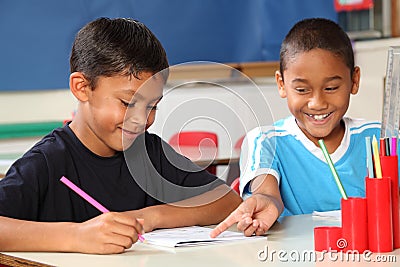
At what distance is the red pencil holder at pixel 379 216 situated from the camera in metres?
1.34

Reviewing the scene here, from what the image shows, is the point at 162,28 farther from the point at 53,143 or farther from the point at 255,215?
the point at 255,215

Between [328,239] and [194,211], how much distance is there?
40cm

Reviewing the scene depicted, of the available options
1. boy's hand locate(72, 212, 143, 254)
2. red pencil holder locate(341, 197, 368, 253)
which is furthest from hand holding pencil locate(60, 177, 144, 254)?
red pencil holder locate(341, 197, 368, 253)

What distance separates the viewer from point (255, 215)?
1.59m

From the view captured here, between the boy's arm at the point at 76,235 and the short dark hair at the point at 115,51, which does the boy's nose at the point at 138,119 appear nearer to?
the short dark hair at the point at 115,51

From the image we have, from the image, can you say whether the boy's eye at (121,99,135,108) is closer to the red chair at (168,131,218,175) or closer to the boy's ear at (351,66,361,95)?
the red chair at (168,131,218,175)

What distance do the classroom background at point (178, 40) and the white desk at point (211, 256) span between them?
54.8 inches

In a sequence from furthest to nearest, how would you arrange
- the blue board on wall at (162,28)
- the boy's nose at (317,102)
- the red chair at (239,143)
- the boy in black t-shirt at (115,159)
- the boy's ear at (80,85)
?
the blue board on wall at (162,28) → the boy's nose at (317,102) → the boy's ear at (80,85) → the boy in black t-shirt at (115,159) → the red chair at (239,143)

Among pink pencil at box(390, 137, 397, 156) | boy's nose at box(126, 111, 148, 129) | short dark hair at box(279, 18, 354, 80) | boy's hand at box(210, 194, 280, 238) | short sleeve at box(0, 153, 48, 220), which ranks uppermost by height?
short dark hair at box(279, 18, 354, 80)

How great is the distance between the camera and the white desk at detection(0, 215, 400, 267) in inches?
50.4

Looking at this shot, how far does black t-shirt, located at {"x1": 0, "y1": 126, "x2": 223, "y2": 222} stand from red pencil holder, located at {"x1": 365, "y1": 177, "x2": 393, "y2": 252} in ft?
1.63

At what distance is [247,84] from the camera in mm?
1519

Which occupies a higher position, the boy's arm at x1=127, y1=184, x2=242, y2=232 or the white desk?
the boy's arm at x1=127, y1=184, x2=242, y2=232

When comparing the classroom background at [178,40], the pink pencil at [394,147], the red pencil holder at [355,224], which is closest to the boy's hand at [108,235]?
the red pencil holder at [355,224]
